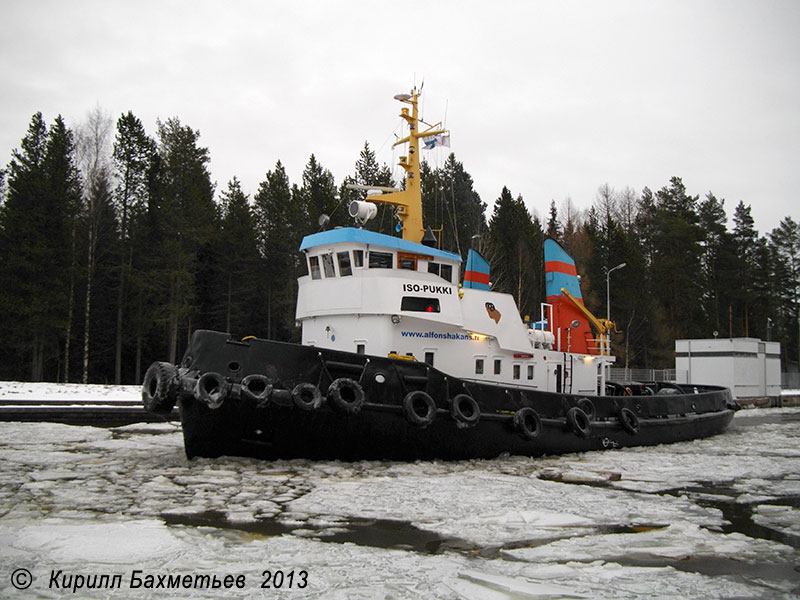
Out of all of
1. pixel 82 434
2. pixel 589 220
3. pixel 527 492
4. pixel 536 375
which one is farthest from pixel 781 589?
pixel 589 220

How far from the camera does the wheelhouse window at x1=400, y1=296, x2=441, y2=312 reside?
32.1 ft

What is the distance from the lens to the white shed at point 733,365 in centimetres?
2606

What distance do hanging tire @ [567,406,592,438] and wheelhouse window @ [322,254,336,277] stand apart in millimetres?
4766

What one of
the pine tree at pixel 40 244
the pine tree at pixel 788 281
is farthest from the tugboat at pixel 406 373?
the pine tree at pixel 788 281

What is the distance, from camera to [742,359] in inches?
1029

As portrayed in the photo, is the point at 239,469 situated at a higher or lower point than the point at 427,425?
lower

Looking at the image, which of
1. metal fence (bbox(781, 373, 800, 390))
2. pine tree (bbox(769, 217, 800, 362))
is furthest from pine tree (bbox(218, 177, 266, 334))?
pine tree (bbox(769, 217, 800, 362))

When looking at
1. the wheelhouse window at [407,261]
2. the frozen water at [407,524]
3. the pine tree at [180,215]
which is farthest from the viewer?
the pine tree at [180,215]

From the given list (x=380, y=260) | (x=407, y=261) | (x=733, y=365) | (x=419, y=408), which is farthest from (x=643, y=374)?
(x=419, y=408)

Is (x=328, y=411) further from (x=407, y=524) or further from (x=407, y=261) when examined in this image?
(x=407, y=261)

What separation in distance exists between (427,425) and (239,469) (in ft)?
8.42

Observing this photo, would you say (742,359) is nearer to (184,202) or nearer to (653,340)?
(653,340)

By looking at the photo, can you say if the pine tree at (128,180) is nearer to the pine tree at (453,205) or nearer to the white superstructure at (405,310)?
the pine tree at (453,205)

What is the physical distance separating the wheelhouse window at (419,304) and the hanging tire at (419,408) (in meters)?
1.71
